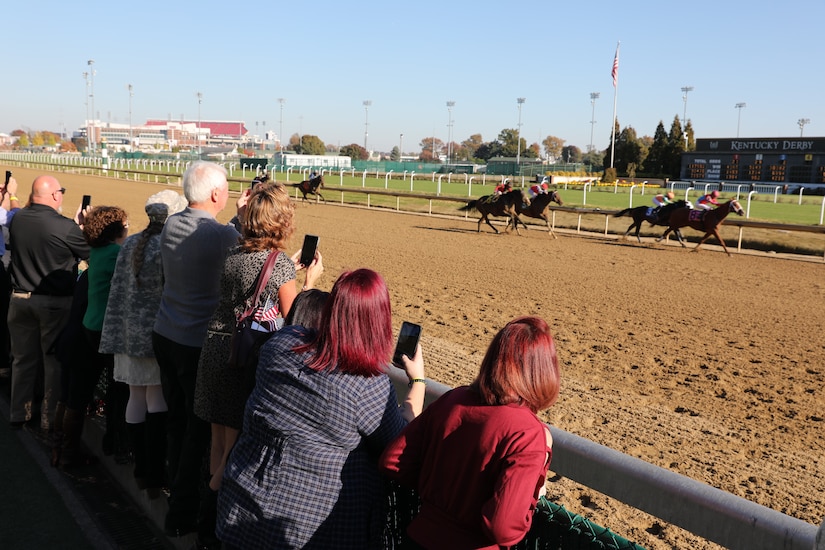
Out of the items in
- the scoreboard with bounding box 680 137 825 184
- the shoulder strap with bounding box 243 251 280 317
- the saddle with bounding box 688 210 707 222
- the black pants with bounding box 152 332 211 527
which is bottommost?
the black pants with bounding box 152 332 211 527

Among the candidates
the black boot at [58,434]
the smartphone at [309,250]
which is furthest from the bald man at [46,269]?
Result: the smartphone at [309,250]

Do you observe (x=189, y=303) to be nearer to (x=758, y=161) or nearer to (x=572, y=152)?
(x=758, y=161)

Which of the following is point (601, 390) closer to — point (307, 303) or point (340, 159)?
point (307, 303)

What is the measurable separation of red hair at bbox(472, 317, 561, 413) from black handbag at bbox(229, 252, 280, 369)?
1.03 meters

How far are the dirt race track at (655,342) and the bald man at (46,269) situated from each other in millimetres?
3060

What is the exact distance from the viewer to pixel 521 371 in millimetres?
1789

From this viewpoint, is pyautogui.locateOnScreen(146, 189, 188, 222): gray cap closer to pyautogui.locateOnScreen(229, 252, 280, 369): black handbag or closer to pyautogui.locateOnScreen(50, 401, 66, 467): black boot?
pyautogui.locateOnScreen(229, 252, 280, 369): black handbag

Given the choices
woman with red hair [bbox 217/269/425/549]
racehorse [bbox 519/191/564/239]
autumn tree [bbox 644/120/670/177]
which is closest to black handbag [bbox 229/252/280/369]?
woman with red hair [bbox 217/269/425/549]

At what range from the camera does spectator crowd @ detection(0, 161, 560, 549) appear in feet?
5.89

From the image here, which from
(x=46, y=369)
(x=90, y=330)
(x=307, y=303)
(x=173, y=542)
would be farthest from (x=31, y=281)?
(x=307, y=303)

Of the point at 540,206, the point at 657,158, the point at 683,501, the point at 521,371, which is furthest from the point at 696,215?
the point at 657,158

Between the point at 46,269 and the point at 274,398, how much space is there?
9.94ft

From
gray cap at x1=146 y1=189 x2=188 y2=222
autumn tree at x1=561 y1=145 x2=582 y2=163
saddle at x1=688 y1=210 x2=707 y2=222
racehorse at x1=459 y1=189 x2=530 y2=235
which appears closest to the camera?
gray cap at x1=146 y1=189 x2=188 y2=222

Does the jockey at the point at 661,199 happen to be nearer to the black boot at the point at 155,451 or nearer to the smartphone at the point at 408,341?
the black boot at the point at 155,451
